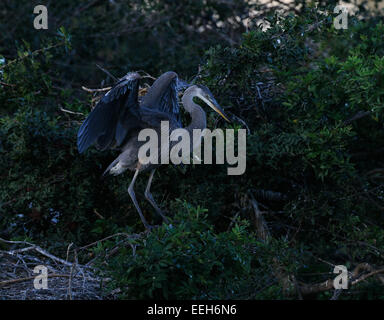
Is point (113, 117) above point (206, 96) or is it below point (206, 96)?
below

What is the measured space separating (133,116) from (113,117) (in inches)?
6.7

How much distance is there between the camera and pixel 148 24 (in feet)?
24.7

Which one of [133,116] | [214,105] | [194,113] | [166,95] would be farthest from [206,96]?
[133,116]

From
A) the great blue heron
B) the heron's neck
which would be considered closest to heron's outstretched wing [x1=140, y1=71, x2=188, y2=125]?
the great blue heron

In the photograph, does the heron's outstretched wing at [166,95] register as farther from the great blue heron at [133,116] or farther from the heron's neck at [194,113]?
the heron's neck at [194,113]

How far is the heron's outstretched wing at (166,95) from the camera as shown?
5.20 meters

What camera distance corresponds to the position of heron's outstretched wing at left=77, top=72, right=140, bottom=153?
443 cm

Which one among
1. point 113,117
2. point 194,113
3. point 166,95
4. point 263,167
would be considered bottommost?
point 263,167

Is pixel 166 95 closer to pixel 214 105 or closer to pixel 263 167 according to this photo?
pixel 214 105

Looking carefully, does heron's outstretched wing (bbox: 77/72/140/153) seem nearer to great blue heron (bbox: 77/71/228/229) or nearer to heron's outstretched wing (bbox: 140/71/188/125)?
great blue heron (bbox: 77/71/228/229)

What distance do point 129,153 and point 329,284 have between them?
6.40 ft

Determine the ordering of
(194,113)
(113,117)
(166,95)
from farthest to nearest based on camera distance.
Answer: (166,95)
(194,113)
(113,117)

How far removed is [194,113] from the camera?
206 inches
